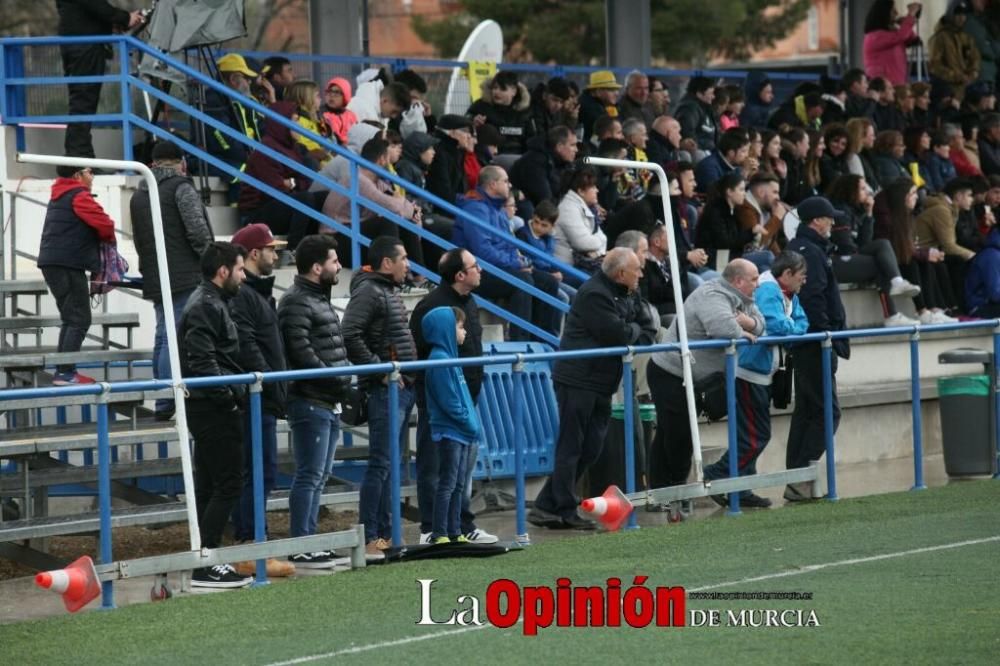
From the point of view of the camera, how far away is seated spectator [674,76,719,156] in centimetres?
2161

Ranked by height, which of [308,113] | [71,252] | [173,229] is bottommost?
[71,252]

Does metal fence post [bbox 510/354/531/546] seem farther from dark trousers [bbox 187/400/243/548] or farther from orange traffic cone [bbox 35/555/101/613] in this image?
orange traffic cone [bbox 35/555/101/613]

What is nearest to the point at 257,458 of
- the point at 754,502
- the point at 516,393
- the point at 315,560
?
the point at 315,560

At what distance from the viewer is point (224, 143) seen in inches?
680

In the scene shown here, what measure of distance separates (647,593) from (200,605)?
2.39 meters

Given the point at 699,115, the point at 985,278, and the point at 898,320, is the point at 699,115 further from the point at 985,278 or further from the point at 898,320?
the point at 985,278

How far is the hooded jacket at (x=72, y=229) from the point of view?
14.3m

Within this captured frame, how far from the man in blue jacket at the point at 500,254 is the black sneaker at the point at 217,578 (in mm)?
5597

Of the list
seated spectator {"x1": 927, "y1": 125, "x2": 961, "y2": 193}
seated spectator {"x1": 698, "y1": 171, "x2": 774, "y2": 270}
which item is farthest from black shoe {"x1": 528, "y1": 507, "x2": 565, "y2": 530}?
seated spectator {"x1": 927, "y1": 125, "x2": 961, "y2": 193}

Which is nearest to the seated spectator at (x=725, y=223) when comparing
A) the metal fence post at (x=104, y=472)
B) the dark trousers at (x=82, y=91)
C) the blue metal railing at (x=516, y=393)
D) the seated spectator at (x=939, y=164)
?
the blue metal railing at (x=516, y=393)

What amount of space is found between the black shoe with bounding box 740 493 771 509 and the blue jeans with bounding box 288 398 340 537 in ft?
13.3

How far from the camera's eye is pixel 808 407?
15.1 metres

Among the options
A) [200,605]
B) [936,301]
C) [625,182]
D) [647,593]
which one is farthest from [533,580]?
[936,301]

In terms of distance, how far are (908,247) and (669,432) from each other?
7455 millimetres
